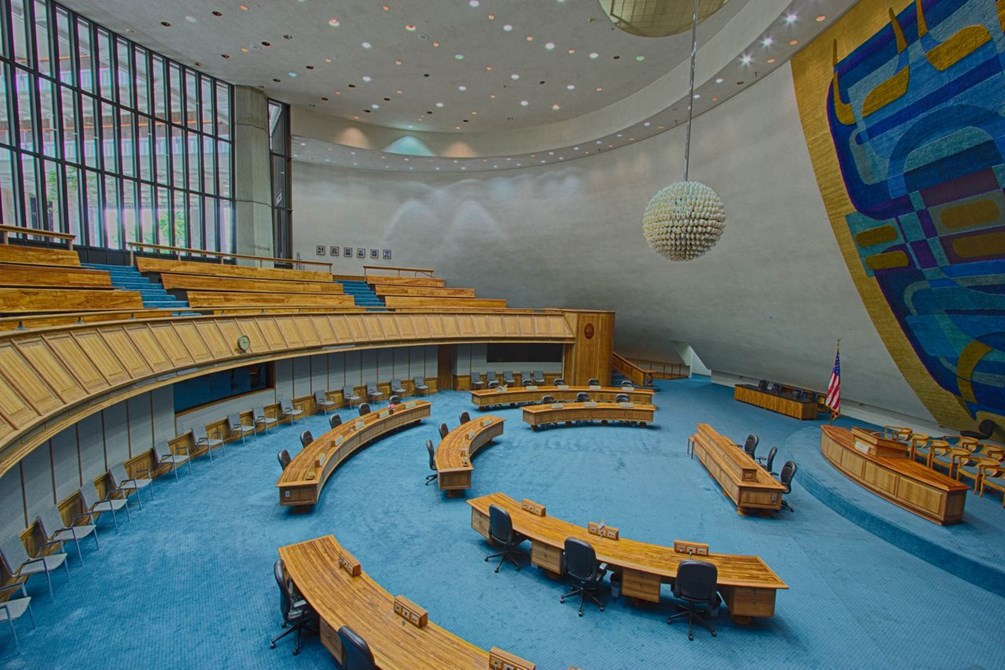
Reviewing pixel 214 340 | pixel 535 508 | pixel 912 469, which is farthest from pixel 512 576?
pixel 214 340

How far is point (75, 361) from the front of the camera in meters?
5.95

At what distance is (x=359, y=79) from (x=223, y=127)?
536cm

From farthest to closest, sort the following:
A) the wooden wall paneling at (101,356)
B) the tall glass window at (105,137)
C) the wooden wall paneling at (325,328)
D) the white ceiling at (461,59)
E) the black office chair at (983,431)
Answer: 1. the wooden wall paneling at (325,328)
2. the tall glass window at (105,137)
3. the white ceiling at (461,59)
4. the black office chair at (983,431)
5. the wooden wall paneling at (101,356)

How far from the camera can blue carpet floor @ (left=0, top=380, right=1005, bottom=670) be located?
4.23 m

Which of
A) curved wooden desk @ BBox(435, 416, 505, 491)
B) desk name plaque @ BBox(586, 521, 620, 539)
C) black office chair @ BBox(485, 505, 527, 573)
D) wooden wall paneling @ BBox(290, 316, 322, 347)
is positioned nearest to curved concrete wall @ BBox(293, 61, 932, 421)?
desk name plaque @ BBox(586, 521, 620, 539)

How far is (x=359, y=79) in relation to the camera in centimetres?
1404

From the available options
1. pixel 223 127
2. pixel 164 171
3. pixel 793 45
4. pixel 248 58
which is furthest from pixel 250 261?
pixel 793 45

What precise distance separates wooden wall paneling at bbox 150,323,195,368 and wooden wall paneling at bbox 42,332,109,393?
1.56 m

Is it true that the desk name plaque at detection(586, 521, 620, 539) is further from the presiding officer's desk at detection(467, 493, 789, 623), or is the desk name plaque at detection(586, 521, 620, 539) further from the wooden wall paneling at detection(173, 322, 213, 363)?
the wooden wall paneling at detection(173, 322, 213, 363)

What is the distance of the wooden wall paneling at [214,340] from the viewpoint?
880 centimetres

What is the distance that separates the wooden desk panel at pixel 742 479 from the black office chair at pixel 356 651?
5979 millimetres

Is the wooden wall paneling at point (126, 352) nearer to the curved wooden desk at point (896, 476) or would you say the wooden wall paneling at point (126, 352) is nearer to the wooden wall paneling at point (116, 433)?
the wooden wall paneling at point (116, 433)

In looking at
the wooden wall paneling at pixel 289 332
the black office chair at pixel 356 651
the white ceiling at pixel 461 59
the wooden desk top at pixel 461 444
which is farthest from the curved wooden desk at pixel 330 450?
the white ceiling at pixel 461 59

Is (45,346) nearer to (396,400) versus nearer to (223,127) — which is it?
(396,400)
